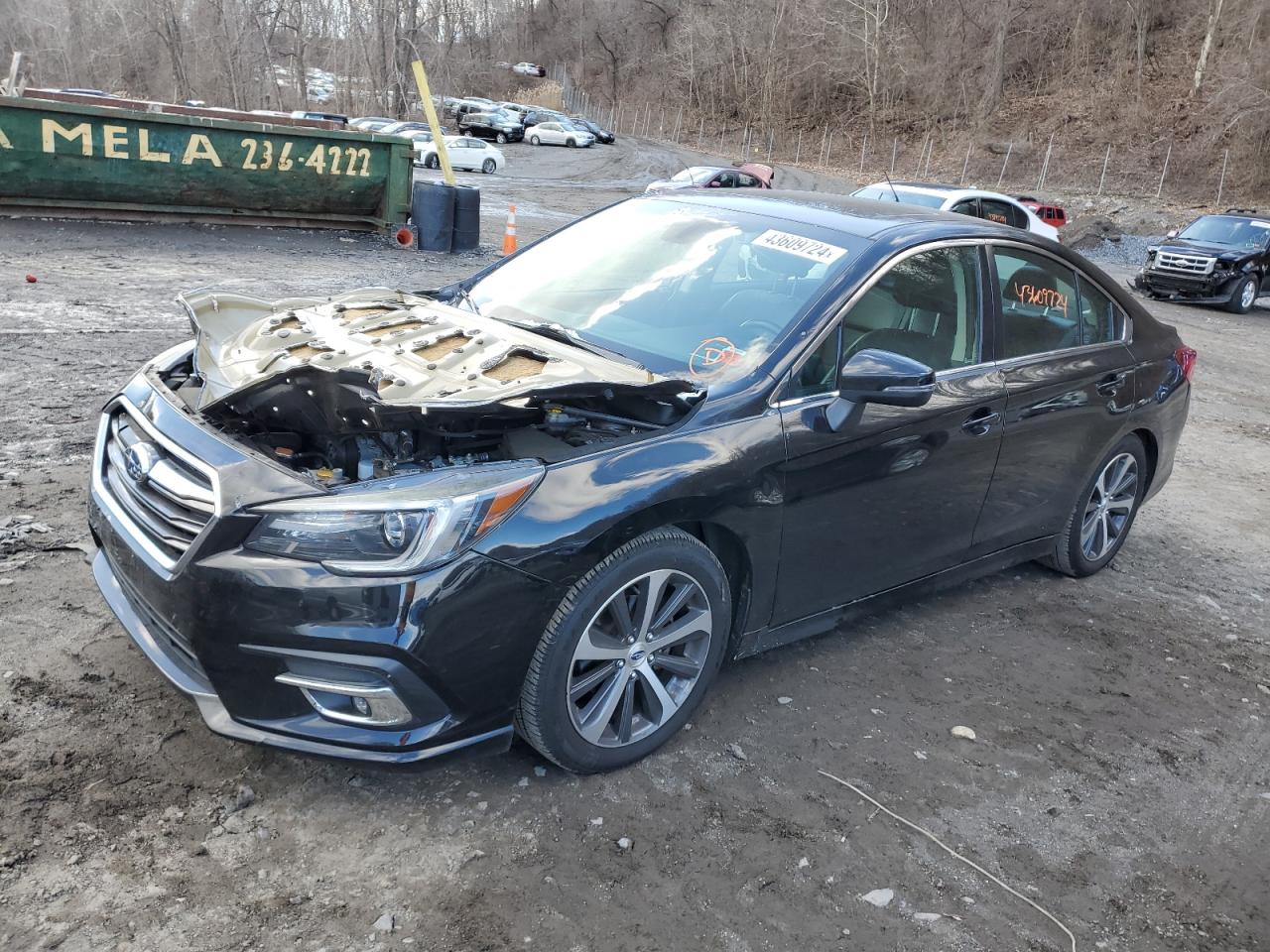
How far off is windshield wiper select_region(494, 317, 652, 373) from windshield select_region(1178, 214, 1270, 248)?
719 inches

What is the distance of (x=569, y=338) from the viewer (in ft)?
12.6

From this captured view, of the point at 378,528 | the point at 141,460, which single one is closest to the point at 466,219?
the point at 141,460

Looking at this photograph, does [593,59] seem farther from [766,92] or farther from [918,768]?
[918,768]

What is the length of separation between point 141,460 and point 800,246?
97.7 inches

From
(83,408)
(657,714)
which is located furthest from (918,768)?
(83,408)

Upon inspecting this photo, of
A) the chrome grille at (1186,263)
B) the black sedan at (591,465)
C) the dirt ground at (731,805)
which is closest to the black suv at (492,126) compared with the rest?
the chrome grille at (1186,263)

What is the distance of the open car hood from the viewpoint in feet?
10.3

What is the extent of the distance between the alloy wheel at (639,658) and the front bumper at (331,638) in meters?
0.27

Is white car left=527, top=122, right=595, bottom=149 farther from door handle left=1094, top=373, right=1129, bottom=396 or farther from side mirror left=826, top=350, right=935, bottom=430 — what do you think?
side mirror left=826, top=350, right=935, bottom=430

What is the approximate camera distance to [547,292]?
4289mm

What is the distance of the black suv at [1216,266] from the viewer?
1783 cm

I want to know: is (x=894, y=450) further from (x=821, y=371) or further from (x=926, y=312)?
(x=926, y=312)

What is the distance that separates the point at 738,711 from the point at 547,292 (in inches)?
72.5

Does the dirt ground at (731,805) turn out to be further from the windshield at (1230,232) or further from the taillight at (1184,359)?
the windshield at (1230,232)
